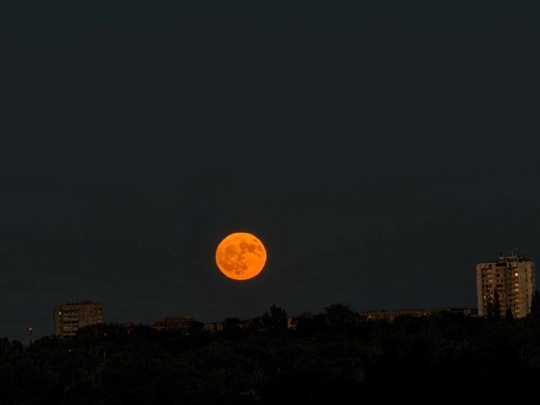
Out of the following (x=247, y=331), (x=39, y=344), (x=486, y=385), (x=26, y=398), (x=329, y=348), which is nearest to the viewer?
(x=486, y=385)

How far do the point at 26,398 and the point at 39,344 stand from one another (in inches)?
1508

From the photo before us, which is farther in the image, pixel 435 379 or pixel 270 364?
pixel 270 364

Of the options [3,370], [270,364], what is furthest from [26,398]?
[270,364]

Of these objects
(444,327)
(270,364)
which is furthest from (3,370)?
(444,327)

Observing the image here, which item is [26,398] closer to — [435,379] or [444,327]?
[435,379]

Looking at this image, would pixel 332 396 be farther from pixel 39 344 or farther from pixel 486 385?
pixel 39 344

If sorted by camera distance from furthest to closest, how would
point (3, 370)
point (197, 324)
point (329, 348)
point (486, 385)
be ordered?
point (197, 324) < point (329, 348) < point (3, 370) < point (486, 385)

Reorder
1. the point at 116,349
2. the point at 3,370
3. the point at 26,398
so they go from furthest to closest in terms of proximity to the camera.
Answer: the point at 116,349 → the point at 3,370 → the point at 26,398

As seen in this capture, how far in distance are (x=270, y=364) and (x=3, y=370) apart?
17.1 metres

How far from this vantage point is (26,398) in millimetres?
76000

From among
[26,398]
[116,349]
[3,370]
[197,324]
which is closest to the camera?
[26,398]

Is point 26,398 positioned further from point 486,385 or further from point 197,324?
point 197,324

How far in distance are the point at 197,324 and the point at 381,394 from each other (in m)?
94.9

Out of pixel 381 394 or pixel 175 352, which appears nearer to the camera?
pixel 381 394
